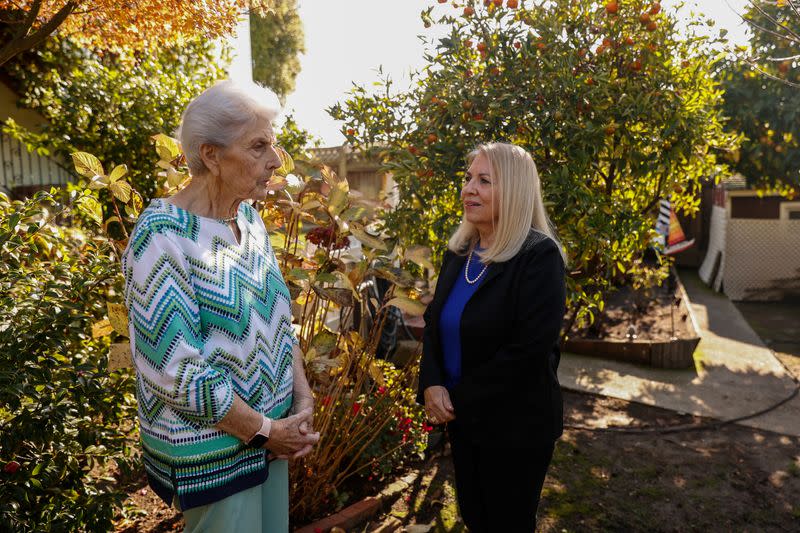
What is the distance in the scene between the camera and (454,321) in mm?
2508

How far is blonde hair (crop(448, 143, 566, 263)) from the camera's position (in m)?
2.46

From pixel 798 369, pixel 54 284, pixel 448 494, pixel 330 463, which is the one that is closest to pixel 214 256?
pixel 54 284

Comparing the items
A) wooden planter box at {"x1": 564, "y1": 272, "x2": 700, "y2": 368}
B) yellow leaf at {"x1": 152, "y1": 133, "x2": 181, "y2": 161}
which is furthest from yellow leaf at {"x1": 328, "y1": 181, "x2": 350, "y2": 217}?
wooden planter box at {"x1": 564, "y1": 272, "x2": 700, "y2": 368}

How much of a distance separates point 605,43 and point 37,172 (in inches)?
241

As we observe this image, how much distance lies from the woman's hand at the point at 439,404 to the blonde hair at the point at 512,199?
519 millimetres

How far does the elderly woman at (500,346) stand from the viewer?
2344 mm

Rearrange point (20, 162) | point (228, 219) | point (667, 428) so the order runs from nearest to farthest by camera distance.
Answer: point (228, 219)
point (667, 428)
point (20, 162)

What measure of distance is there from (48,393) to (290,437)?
114cm

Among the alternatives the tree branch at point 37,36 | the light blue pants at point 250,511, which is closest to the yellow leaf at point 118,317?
the light blue pants at point 250,511

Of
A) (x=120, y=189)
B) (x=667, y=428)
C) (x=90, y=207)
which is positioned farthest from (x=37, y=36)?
(x=667, y=428)

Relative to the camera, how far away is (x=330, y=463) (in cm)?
344

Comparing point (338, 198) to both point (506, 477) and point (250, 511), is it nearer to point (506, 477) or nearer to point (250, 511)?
point (506, 477)

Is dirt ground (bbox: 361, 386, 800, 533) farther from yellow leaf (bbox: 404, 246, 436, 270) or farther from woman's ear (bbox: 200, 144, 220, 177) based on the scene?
woman's ear (bbox: 200, 144, 220, 177)

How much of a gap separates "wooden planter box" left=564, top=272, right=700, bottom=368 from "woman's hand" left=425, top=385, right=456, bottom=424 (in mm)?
4953
